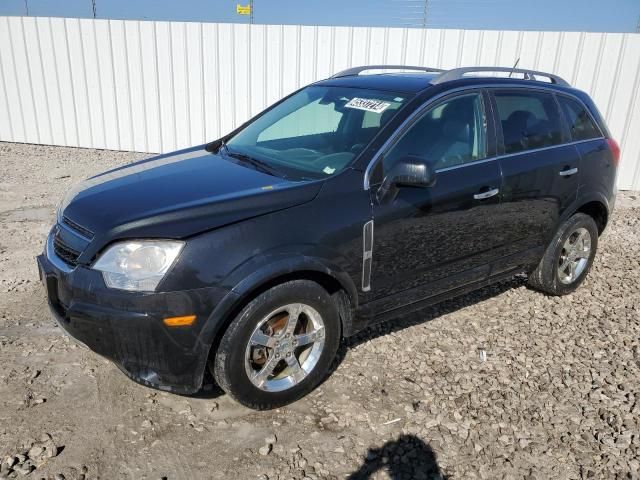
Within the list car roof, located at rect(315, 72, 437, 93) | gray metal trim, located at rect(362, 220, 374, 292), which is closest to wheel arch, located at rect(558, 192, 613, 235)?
car roof, located at rect(315, 72, 437, 93)

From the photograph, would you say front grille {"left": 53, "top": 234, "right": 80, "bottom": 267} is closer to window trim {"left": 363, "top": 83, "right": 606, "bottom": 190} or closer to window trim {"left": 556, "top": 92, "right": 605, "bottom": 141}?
window trim {"left": 363, "top": 83, "right": 606, "bottom": 190}

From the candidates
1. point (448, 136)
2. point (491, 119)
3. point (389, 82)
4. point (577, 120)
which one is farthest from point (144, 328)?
point (577, 120)

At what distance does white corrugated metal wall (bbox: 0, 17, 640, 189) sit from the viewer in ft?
26.2

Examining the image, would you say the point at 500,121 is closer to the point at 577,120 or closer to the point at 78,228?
the point at 577,120

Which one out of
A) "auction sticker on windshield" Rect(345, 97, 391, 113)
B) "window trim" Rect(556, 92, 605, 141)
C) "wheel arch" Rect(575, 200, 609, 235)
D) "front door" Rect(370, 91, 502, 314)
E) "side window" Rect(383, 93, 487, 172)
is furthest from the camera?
"wheel arch" Rect(575, 200, 609, 235)

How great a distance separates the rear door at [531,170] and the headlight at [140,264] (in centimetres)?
235

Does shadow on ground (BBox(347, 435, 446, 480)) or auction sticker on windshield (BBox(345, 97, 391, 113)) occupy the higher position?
auction sticker on windshield (BBox(345, 97, 391, 113))

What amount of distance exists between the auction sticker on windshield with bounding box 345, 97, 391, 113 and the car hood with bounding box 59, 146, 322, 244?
807 millimetres

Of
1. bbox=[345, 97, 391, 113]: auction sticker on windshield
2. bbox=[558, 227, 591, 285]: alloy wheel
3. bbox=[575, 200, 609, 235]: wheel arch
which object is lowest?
bbox=[558, 227, 591, 285]: alloy wheel

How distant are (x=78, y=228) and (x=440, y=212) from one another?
211cm

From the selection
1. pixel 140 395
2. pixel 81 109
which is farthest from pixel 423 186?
pixel 81 109

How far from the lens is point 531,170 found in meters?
3.86

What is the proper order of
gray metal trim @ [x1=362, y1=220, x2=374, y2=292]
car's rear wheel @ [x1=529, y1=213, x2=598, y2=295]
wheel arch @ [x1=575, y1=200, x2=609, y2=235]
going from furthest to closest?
wheel arch @ [x1=575, y1=200, x2=609, y2=235] → car's rear wheel @ [x1=529, y1=213, x2=598, y2=295] → gray metal trim @ [x1=362, y1=220, x2=374, y2=292]

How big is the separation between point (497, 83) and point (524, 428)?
2.36 m
